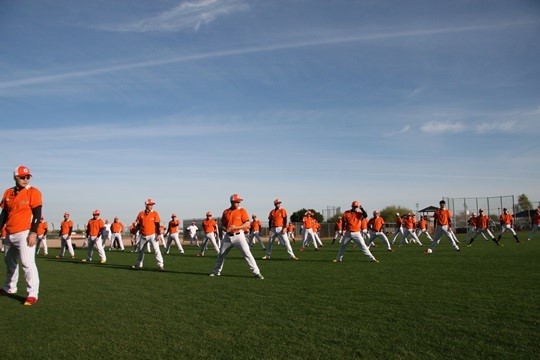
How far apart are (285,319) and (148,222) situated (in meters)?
8.96

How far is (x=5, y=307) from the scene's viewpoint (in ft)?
23.4

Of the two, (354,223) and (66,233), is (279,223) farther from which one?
(66,233)

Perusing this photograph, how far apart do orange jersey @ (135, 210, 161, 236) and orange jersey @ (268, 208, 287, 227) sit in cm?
482

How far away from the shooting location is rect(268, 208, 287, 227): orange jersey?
17.1m

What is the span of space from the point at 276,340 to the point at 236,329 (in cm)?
A: 73

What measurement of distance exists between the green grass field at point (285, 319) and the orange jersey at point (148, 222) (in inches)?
153

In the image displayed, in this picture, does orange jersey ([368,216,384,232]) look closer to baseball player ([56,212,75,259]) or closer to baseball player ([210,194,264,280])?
baseball player ([210,194,264,280])

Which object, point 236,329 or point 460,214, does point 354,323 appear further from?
point 460,214

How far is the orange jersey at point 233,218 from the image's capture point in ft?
36.9

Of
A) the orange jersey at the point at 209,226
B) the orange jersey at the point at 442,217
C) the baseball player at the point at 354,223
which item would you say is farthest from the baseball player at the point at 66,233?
the orange jersey at the point at 442,217

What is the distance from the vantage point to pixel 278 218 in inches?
678

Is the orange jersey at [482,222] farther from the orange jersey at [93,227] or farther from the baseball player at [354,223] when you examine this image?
the orange jersey at [93,227]

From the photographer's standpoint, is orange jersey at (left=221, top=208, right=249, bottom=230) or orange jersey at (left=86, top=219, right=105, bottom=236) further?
orange jersey at (left=86, top=219, right=105, bottom=236)

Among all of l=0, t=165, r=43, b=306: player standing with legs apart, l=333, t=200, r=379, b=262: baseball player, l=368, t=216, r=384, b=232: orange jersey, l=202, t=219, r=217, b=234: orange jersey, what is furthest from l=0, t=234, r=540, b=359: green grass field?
l=368, t=216, r=384, b=232: orange jersey
